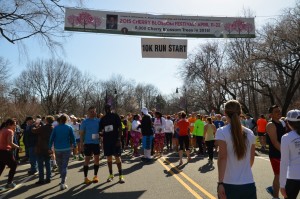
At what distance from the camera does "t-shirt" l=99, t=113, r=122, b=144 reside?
10016 mm

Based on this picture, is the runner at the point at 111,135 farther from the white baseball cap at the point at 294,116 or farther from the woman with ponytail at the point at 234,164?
the woman with ponytail at the point at 234,164

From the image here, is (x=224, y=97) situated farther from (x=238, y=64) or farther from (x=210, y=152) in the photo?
(x=210, y=152)

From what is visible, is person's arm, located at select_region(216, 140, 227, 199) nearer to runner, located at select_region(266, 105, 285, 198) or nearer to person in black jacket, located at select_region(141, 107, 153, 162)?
runner, located at select_region(266, 105, 285, 198)

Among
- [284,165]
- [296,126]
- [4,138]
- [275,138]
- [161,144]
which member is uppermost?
[296,126]

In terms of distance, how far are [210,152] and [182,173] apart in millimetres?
3180

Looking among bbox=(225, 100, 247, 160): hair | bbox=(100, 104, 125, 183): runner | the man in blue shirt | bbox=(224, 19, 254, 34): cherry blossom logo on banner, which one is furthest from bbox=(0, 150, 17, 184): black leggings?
bbox=(224, 19, 254, 34): cherry blossom logo on banner

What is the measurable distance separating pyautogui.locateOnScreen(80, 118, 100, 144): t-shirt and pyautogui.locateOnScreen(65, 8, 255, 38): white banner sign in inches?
262

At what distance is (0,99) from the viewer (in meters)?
45.0

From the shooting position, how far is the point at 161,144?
17328mm

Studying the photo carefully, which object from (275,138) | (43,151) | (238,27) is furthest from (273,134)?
(238,27)

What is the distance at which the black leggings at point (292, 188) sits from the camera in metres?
4.61

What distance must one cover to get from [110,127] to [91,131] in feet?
2.09

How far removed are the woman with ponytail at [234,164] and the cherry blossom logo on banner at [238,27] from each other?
13.9m

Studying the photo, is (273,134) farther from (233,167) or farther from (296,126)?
(233,167)
